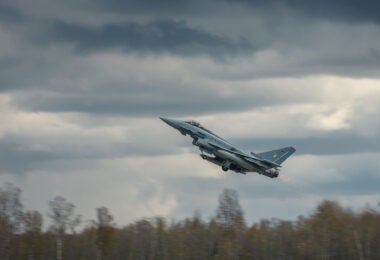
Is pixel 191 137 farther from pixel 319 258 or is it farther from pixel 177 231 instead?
pixel 177 231

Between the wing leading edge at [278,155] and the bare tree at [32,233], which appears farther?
the bare tree at [32,233]

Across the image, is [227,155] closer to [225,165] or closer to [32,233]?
[225,165]

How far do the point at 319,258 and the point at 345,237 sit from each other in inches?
240

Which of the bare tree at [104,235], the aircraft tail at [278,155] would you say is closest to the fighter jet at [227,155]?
the aircraft tail at [278,155]

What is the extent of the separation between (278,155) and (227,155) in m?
6.00

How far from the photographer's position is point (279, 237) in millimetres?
122438

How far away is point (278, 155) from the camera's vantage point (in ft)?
278

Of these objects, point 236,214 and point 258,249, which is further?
point 236,214

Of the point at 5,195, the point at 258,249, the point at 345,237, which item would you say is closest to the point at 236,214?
the point at 258,249

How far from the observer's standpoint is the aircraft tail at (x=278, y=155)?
84062 mm

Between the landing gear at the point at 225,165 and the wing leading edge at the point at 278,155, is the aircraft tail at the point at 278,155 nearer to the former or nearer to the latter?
the wing leading edge at the point at 278,155

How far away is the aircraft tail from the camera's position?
276 ft

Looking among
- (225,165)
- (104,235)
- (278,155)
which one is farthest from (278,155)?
(104,235)

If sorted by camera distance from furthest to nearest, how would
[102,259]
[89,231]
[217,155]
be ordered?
[89,231], [102,259], [217,155]
